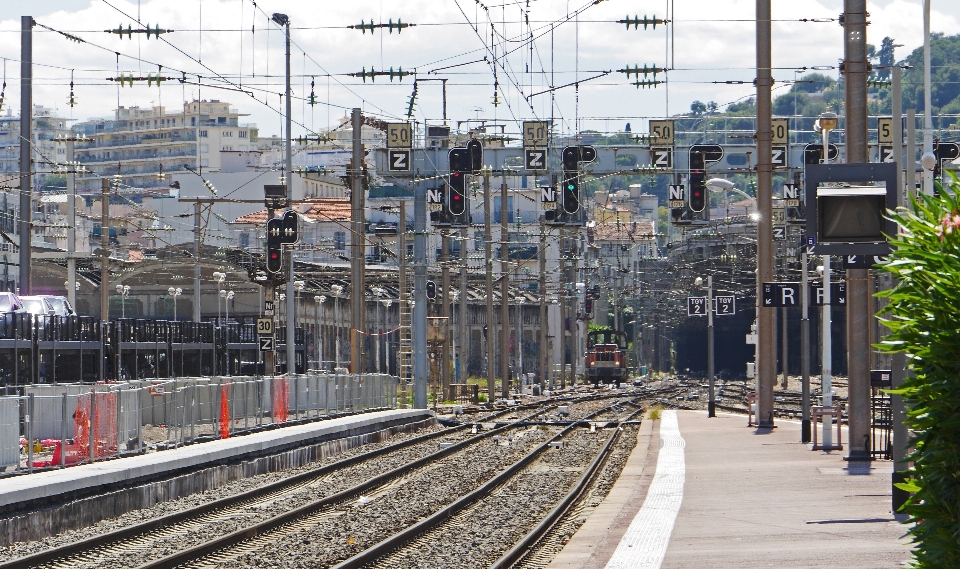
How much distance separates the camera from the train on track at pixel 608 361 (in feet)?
307

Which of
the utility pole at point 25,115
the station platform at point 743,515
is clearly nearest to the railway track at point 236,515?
the station platform at point 743,515

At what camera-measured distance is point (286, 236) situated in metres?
37.1

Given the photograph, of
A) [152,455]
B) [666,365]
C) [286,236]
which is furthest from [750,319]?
[152,455]

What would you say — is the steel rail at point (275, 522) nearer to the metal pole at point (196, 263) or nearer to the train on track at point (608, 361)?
the metal pole at point (196, 263)

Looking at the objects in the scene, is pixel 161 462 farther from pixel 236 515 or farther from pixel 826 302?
pixel 826 302

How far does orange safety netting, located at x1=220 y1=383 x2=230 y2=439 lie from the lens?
29.4 m

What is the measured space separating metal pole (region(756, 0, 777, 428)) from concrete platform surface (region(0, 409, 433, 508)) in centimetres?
1031

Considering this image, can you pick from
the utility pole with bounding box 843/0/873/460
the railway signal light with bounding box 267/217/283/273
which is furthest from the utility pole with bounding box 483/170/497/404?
the utility pole with bounding box 843/0/873/460

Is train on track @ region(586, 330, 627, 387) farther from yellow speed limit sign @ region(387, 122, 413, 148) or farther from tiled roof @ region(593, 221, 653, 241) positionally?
yellow speed limit sign @ region(387, 122, 413, 148)

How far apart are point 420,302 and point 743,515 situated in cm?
3086

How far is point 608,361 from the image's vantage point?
9388cm

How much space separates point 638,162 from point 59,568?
32356mm

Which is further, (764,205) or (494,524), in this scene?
(764,205)

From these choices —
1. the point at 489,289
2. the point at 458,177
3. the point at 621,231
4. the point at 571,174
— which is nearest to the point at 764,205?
the point at 571,174
